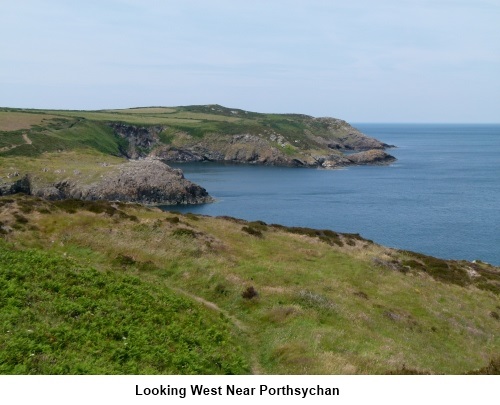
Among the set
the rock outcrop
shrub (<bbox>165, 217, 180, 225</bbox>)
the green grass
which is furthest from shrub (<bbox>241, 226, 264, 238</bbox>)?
the rock outcrop

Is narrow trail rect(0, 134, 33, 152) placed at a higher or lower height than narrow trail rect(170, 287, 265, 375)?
higher

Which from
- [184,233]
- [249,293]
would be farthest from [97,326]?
[184,233]

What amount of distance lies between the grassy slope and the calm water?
155ft

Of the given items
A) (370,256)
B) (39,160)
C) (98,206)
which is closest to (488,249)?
(370,256)

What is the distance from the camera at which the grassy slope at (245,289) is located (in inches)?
696

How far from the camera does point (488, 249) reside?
86.9 meters

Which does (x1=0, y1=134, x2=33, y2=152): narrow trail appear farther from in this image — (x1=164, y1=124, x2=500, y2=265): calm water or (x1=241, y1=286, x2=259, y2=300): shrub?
(x1=241, y1=286, x2=259, y2=300): shrub

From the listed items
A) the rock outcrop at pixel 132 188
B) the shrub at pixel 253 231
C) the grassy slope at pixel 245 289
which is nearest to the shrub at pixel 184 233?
the grassy slope at pixel 245 289

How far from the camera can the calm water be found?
94.6 meters

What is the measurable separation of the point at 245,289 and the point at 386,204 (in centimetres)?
11107

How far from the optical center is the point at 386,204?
131 metres

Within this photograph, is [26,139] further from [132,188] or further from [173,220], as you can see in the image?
[173,220]

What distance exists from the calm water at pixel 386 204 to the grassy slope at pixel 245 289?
155 ft

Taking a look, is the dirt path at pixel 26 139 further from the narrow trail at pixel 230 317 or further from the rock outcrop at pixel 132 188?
the narrow trail at pixel 230 317
